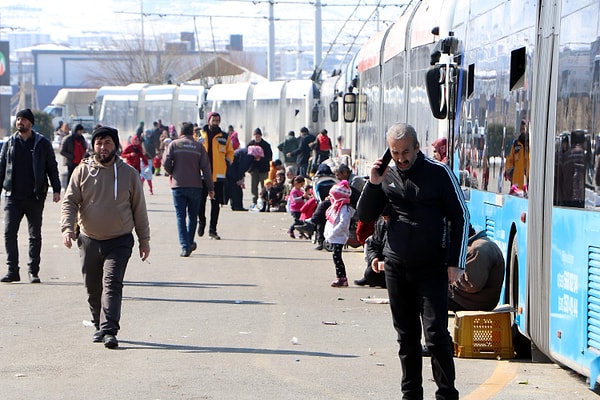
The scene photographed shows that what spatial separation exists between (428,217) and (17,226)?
319 inches

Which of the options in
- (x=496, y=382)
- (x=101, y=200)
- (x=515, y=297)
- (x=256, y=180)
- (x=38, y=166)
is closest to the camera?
(x=496, y=382)

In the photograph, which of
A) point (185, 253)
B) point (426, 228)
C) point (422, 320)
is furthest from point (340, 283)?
point (426, 228)

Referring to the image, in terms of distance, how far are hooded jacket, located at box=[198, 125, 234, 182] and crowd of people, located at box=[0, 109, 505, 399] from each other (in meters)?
1.69

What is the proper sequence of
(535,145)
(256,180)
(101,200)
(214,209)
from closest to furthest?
1. (535,145)
2. (101,200)
3. (214,209)
4. (256,180)

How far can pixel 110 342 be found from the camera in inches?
406

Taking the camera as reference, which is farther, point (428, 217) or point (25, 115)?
point (25, 115)

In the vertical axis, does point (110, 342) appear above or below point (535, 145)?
below

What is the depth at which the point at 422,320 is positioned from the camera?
7.76 metres

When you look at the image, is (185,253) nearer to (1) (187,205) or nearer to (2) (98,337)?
(1) (187,205)

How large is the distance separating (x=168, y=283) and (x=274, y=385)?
6.27 m

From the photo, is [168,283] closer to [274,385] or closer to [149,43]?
[274,385]

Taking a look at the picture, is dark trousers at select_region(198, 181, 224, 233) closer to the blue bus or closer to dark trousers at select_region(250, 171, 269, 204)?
the blue bus

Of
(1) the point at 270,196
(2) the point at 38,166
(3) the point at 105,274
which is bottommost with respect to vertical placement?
(1) the point at 270,196

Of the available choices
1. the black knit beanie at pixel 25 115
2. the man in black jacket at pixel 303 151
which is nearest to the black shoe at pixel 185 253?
the black knit beanie at pixel 25 115
